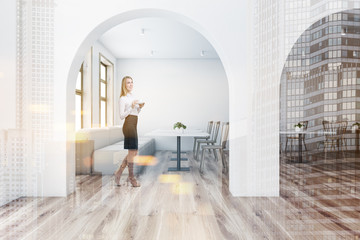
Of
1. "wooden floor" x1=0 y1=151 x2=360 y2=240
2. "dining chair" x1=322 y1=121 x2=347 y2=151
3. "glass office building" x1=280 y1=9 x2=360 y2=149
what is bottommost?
"wooden floor" x1=0 y1=151 x2=360 y2=240

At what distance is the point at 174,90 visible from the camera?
736 centimetres

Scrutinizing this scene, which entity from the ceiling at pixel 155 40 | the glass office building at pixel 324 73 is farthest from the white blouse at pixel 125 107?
the ceiling at pixel 155 40

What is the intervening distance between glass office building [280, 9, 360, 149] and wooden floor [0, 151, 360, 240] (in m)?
0.98

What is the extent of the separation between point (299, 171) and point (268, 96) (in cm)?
213

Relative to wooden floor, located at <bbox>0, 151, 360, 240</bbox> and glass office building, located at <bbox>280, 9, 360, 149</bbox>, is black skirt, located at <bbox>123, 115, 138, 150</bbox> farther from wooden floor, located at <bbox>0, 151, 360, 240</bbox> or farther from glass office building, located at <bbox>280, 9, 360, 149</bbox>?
glass office building, located at <bbox>280, 9, 360, 149</bbox>

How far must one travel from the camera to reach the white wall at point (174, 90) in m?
7.33

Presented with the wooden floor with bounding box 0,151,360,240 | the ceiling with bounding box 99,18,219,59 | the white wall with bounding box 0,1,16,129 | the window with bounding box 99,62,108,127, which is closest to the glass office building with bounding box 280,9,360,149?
the wooden floor with bounding box 0,151,360,240

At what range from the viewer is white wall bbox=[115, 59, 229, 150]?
289 inches

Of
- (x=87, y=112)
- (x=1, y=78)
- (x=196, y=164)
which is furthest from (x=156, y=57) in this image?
(x=1, y=78)

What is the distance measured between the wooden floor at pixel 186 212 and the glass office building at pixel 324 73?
38.4 inches

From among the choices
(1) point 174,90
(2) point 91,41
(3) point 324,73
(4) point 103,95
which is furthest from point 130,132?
(1) point 174,90

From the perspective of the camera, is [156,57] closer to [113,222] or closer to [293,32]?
[293,32]

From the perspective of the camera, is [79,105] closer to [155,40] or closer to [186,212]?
[155,40]

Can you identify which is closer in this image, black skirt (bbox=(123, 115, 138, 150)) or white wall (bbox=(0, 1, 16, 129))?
white wall (bbox=(0, 1, 16, 129))
